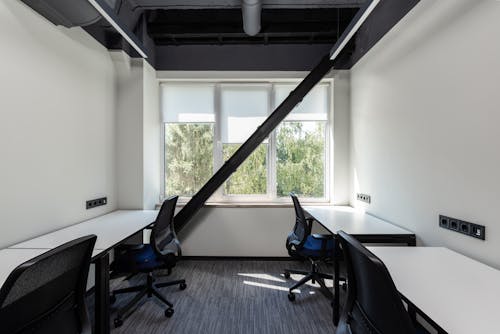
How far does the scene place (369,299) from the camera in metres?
1.14

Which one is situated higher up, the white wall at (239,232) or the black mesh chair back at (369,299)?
the black mesh chair back at (369,299)

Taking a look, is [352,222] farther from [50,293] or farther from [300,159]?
[50,293]

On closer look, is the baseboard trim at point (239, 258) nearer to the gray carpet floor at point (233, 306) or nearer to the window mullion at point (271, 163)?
the gray carpet floor at point (233, 306)

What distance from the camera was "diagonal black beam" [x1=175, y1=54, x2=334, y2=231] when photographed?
3629 mm

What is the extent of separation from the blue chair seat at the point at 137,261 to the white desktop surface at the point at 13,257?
67 centimetres

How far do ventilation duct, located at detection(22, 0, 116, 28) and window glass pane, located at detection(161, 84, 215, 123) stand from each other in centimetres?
170

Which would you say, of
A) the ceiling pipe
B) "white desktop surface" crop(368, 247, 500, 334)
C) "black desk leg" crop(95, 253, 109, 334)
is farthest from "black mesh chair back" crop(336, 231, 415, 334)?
the ceiling pipe

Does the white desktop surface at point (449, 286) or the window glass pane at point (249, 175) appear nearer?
the white desktop surface at point (449, 286)

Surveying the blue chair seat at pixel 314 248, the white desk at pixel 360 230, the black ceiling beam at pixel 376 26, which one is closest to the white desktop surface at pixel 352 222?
the white desk at pixel 360 230

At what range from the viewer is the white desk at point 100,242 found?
6.20 ft

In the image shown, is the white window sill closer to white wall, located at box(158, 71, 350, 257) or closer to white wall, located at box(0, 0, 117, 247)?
white wall, located at box(158, 71, 350, 257)

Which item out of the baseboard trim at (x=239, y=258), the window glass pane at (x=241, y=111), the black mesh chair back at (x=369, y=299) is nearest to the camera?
the black mesh chair back at (x=369, y=299)

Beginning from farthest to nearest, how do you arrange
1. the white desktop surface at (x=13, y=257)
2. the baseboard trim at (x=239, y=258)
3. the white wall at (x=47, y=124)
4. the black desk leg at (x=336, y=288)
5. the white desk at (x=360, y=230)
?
the baseboard trim at (x=239, y=258), the black desk leg at (x=336, y=288), the white desk at (x=360, y=230), the white wall at (x=47, y=124), the white desktop surface at (x=13, y=257)

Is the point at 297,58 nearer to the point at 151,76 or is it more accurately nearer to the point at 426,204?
the point at 151,76
